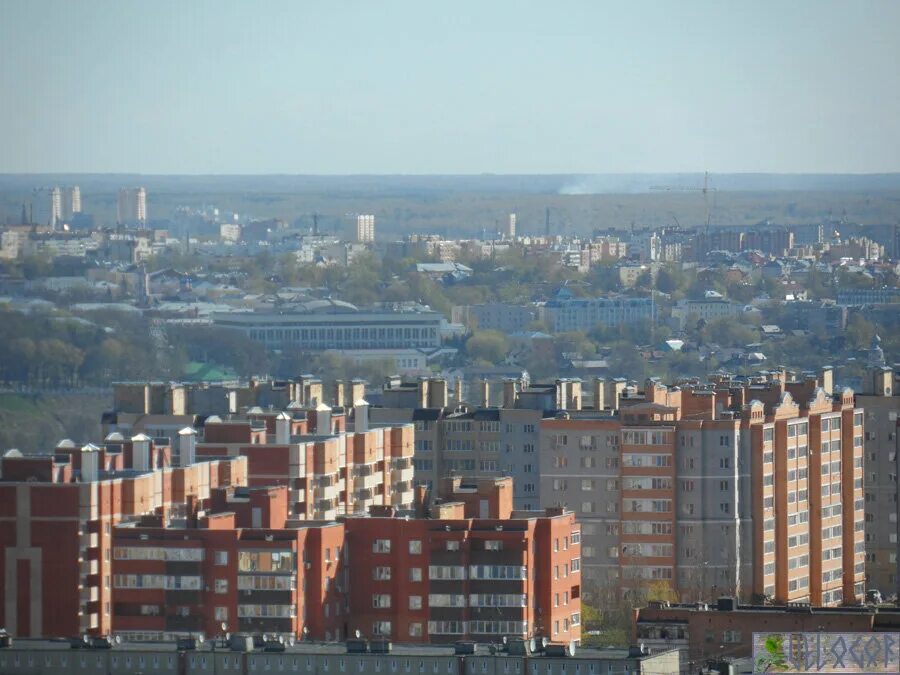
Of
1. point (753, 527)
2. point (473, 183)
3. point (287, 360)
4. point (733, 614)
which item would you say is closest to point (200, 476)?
point (733, 614)

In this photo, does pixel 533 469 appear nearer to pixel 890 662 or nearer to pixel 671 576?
pixel 671 576

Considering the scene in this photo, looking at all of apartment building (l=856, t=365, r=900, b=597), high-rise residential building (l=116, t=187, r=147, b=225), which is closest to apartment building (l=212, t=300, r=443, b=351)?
high-rise residential building (l=116, t=187, r=147, b=225)

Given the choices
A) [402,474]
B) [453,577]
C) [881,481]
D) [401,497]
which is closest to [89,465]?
[453,577]

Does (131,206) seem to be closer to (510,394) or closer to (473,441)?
(510,394)

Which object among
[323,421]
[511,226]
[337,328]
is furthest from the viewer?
[511,226]

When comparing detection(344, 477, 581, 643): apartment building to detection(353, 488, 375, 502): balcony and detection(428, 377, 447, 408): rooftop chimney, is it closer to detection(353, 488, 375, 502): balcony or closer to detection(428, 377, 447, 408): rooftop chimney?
detection(353, 488, 375, 502): balcony
